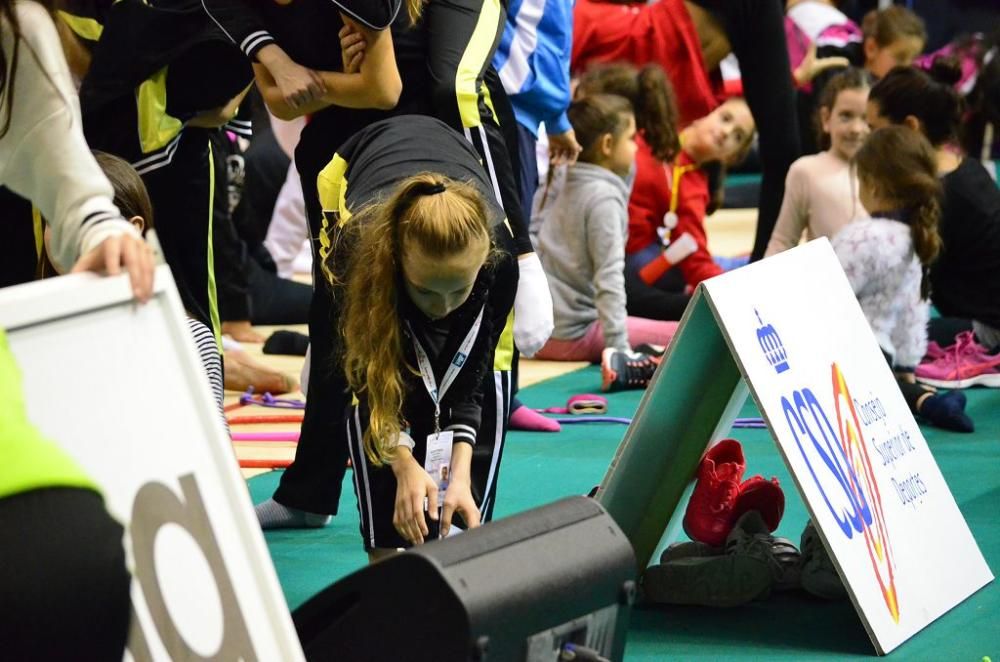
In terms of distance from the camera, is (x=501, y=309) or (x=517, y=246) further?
(x=517, y=246)

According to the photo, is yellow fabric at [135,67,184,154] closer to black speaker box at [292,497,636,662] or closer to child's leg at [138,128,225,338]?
child's leg at [138,128,225,338]

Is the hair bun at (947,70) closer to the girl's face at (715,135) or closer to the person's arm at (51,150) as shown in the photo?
the girl's face at (715,135)

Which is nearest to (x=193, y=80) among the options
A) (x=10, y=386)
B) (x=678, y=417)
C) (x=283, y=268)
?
(x=678, y=417)

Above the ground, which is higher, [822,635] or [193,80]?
[193,80]

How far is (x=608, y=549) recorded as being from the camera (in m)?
2.19

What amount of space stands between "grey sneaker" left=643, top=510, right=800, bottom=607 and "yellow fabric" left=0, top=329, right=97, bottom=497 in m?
1.58

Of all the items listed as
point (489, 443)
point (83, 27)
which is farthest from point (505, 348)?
point (83, 27)

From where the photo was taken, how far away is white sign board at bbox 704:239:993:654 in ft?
8.80

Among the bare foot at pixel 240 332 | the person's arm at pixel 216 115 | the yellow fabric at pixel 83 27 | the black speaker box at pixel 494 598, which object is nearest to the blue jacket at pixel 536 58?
the person's arm at pixel 216 115

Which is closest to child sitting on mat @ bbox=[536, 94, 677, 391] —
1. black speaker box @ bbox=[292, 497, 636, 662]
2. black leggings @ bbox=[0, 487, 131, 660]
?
black speaker box @ bbox=[292, 497, 636, 662]

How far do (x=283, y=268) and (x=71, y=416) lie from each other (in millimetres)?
5483

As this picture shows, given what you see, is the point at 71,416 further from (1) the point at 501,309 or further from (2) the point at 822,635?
(2) the point at 822,635

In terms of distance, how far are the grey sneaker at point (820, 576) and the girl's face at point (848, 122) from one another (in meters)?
2.70

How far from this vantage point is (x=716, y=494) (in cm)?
301
